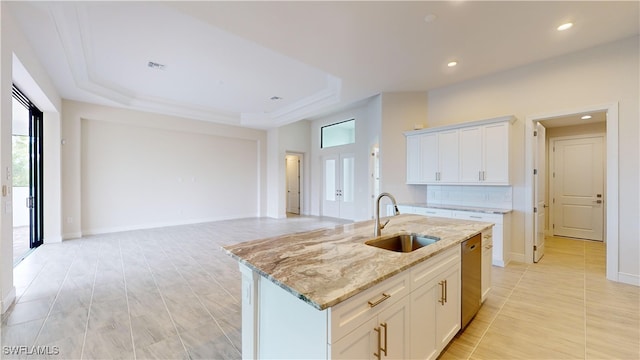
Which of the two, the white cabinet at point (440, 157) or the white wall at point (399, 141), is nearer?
the white cabinet at point (440, 157)

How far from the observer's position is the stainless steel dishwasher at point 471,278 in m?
2.10

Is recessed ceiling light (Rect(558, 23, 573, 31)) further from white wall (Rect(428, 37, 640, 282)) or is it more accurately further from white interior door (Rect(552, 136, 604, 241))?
white interior door (Rect(552, 136, 604, 241))

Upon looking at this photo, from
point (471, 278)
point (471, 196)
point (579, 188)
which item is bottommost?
point (471, 278)

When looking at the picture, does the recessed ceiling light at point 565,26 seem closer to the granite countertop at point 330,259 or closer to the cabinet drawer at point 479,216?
the cabinet drawer at point 479,216

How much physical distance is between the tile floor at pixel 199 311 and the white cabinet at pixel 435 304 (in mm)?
243

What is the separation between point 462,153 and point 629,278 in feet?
8.13

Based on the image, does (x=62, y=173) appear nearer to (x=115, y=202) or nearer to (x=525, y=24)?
(x=115, y=202)

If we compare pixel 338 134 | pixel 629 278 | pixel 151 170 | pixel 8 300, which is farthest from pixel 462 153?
pixel 151 170

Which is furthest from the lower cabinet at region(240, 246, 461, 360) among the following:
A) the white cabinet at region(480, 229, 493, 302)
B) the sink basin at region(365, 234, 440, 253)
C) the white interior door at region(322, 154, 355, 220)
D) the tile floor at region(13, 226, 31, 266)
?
the white interior door at region(322, 154, 355, 220)

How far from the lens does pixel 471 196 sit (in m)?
4.51

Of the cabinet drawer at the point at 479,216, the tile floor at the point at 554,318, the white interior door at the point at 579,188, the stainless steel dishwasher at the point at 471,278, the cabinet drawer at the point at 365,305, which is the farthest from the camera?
the white interior door at the point at 579,188

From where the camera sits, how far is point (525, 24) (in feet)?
9.60

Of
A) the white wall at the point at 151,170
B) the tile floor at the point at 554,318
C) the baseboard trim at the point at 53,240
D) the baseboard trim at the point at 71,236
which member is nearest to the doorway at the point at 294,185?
the white wall at the point at 151,170

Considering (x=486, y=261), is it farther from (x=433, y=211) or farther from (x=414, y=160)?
(x=414, y=160)
